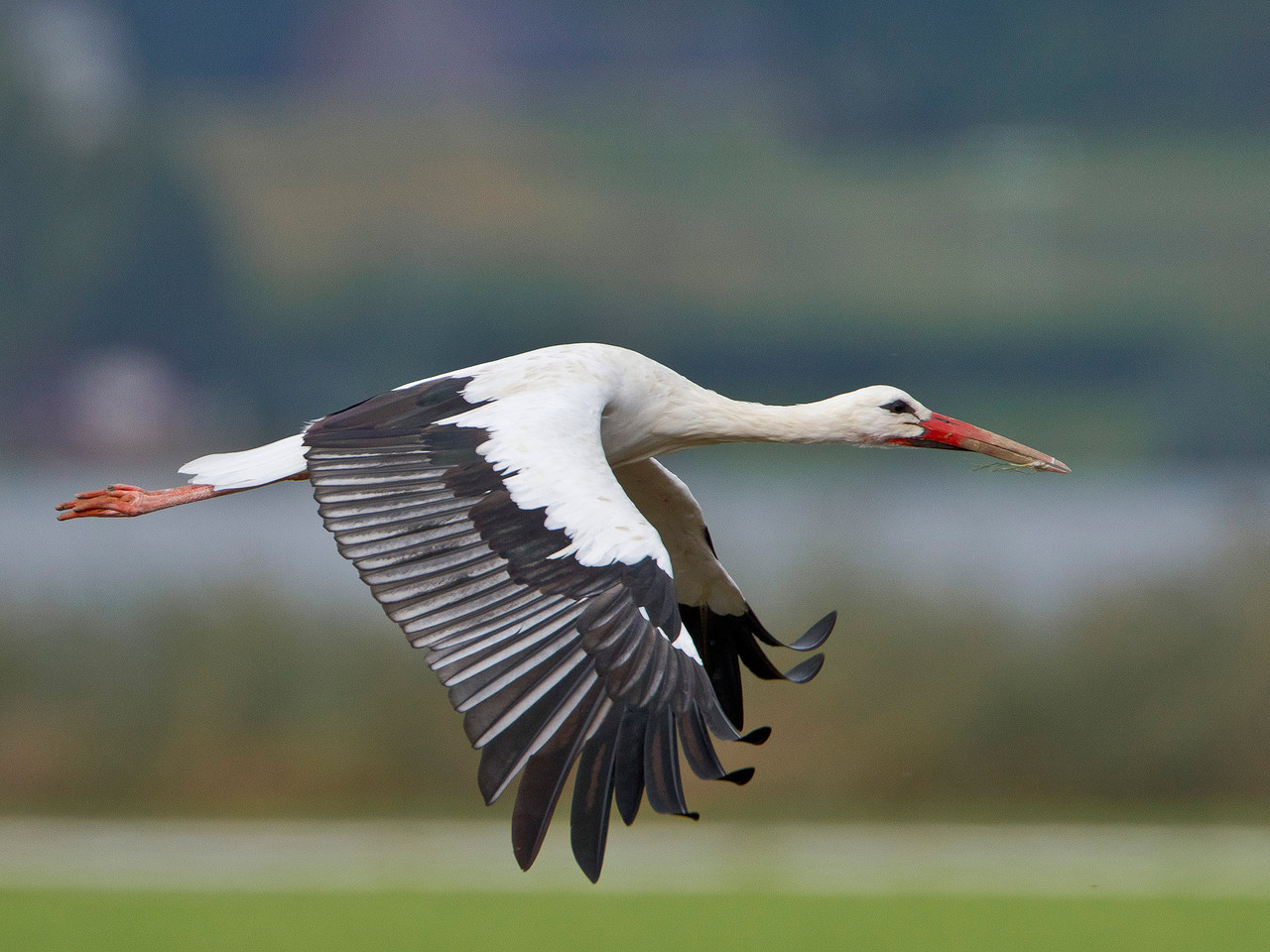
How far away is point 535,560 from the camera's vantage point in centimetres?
550

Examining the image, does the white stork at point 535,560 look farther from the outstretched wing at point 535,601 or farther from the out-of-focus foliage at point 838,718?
the out-of-focus foliage at point 838,718

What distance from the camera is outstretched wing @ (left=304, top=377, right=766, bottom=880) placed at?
5062 millimetres

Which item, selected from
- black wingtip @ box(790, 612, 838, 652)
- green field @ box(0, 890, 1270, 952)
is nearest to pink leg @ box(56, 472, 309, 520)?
black wingtip @ box(790, 612, 838, 652)

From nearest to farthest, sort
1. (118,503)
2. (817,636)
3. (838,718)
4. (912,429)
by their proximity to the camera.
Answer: (817,636) → (118,503) → (912,429) → (838,718)

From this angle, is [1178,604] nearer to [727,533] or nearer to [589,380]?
[727,533]

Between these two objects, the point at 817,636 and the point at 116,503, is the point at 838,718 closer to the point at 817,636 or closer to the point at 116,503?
the point at 116,503

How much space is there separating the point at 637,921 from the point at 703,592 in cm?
1031

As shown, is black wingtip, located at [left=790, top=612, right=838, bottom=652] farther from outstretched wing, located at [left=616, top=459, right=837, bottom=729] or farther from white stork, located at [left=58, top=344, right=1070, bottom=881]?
outstretched wing, located at [left=616, top=459, right=837, bottom=729]

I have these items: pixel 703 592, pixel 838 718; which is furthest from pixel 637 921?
pixel 703 592

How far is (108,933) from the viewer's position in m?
16.4

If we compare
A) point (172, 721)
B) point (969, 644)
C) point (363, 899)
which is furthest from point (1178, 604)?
point (172, 721)

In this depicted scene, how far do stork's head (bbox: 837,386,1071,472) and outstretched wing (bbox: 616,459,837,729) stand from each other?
727 millimetres

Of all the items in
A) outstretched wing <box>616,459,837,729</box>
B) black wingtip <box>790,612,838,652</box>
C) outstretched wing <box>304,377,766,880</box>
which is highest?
outstretched wing <box>304,377,766,880</box>

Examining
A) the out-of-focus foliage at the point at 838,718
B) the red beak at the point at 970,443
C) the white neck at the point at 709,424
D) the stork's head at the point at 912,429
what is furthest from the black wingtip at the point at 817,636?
the out-of-focus foliage at the point at 838,718
